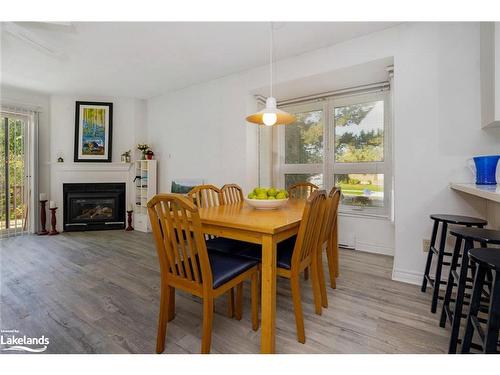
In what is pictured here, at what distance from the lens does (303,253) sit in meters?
1.56

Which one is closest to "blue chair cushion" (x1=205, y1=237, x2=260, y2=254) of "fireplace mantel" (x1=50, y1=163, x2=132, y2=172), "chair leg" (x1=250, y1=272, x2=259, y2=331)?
"chair leg" (x1=250, y1=272, x2=259, y2=331)

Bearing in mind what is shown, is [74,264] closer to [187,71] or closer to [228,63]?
[187,71]

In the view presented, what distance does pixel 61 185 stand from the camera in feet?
14.3

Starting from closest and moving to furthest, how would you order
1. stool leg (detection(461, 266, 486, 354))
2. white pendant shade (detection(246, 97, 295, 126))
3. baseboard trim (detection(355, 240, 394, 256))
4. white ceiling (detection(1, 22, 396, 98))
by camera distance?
stool leg (detection(461, 266, 486, 354)), white pendant shade (detection(246, 97, 295, 126)), white ceiling (detection(1, 22, 396, 98)), baseboard trim (detection(355, 240, 394, 256))

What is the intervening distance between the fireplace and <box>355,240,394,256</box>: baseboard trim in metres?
4.07

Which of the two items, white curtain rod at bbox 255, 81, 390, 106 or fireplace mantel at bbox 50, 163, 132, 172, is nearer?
white curtain rod at bbox 255, 81, 390, 106

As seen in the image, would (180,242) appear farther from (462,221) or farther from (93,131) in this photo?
(93,131)

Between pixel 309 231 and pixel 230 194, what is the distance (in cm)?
120

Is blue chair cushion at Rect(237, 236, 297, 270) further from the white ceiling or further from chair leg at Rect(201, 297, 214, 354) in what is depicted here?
the white ceiling

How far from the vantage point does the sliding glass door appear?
3939 mm

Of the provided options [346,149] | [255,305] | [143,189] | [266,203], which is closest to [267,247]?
[255,305]

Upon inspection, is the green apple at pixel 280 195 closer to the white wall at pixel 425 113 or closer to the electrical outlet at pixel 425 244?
the white wall at pixel 425 113
